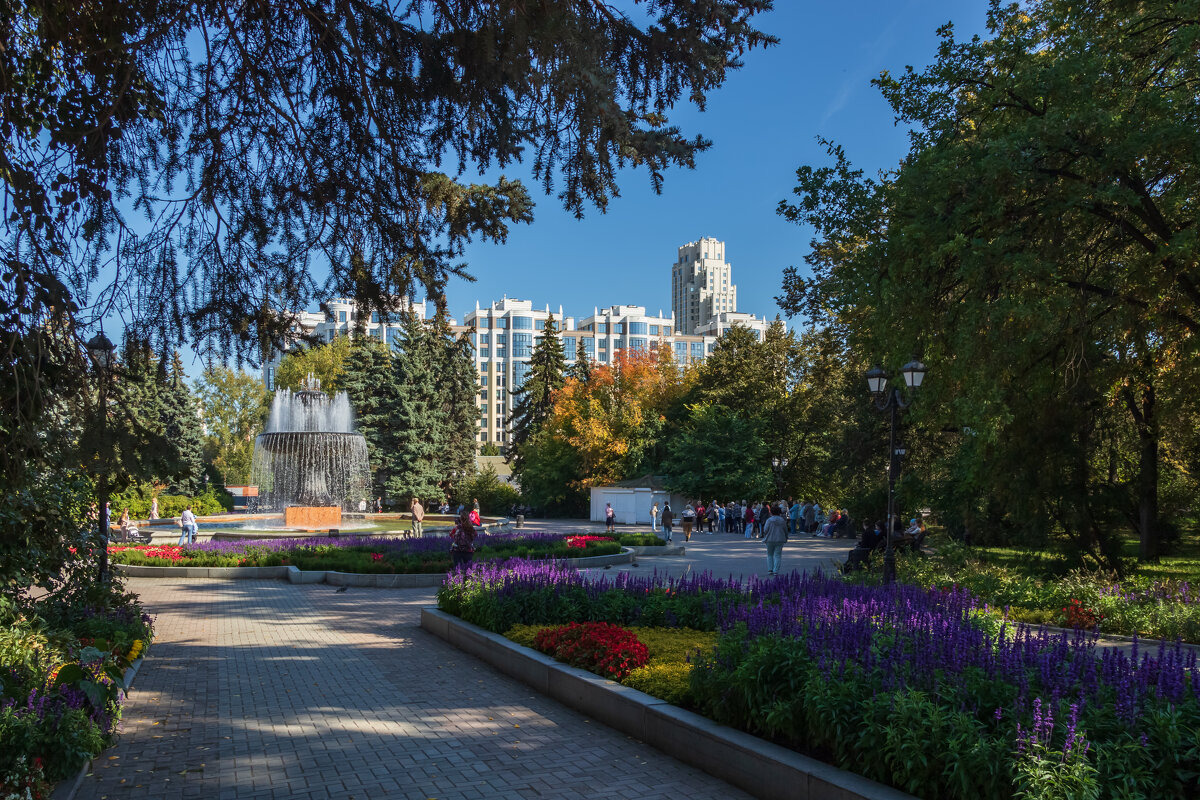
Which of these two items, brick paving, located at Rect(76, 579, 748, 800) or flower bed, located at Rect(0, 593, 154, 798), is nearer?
flower bed, located at Rect(0, 593, 154, 798)

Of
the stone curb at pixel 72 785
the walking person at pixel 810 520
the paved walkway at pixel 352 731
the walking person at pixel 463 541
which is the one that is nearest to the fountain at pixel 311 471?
the walking person at pixel 463 541

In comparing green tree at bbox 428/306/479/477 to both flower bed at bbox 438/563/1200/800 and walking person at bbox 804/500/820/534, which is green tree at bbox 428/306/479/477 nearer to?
walking person at bbox 804/500/820/534

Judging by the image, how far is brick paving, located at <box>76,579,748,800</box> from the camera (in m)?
5.69

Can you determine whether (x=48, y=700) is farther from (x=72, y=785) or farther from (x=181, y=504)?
(x=181, y=504)

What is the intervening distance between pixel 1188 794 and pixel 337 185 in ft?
24.1

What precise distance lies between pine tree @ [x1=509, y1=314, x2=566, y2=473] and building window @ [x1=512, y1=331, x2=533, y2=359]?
69.7 meters

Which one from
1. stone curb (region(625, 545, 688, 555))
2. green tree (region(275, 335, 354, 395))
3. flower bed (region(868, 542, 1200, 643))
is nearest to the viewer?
flower bed (region(868, 542, 1200, 643))

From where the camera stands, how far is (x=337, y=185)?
A: 7828 mm

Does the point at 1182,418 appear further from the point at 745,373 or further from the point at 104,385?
the point at 745,373

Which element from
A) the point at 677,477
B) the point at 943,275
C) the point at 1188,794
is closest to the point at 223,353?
the point at 1188,794

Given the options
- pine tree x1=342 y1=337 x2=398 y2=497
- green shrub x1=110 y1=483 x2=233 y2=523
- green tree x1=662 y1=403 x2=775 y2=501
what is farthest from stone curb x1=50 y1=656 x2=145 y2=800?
pine tree x1=342 y1=337 x2=398 y2=497

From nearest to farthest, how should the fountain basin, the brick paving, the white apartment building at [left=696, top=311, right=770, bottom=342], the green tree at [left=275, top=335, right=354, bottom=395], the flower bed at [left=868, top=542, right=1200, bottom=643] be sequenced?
the brick paving
the flower bed at [left=868, top=542, right=1200, bottom=643]
the fountain basin
the green tree at [left=275, top=335, right=354, bottom=395]
the white apartment building at [left=696, top=311, right=770, bottom=342]

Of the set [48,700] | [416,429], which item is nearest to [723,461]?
[416,429]

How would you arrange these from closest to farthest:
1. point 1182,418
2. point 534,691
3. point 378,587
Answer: point 534,691 → point 1182,418 → point 378,587
